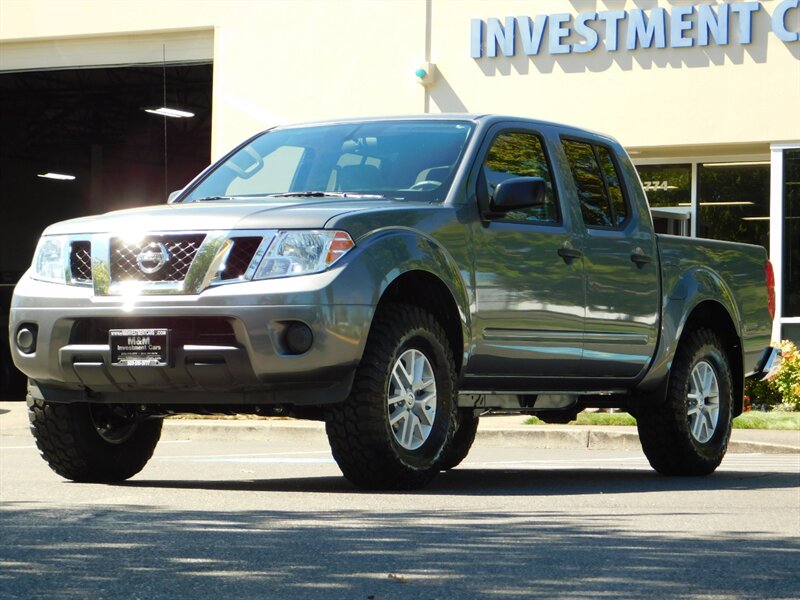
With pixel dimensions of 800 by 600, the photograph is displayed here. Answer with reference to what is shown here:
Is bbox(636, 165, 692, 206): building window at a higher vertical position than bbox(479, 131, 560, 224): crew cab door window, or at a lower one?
higher

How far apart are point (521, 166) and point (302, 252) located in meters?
2.06

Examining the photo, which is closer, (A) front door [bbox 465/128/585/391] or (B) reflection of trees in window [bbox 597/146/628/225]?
(A) front door [bbox 465/128/585/391]

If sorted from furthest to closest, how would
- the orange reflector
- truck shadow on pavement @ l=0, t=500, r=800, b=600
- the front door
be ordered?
the front door, the orange reflector, truck shadow on pavement @ l=0, t=500, r=800, b=600

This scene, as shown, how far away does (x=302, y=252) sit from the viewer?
7.93 meters

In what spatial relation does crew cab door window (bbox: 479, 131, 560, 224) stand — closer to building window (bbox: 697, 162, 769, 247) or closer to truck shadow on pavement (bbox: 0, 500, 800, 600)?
truck shadow on pavement (bbox: 0, 500, 800, 600)

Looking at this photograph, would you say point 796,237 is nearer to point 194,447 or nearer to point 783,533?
point 194,447

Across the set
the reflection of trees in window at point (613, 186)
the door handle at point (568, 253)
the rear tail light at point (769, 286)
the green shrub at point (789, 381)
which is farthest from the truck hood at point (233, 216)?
the green shrub at point (789, 381)

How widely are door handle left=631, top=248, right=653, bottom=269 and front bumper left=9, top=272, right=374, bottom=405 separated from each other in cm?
257

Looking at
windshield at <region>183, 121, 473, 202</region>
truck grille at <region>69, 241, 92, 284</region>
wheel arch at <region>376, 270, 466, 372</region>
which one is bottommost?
wheel arch at <region>376, 270, 466, 372</region>

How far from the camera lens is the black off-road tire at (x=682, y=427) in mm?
10227

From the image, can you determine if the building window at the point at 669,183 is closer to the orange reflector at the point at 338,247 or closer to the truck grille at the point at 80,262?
the truck grille at the point at 80,262

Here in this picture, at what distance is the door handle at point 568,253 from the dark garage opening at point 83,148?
25.1 metres

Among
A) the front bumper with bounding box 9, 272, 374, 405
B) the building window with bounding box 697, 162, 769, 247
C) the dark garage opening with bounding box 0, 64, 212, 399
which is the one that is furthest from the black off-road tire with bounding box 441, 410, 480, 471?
the dark garage opening with bounding box 0, 64, 212, 399

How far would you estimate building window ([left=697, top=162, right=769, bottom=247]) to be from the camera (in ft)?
68.4
